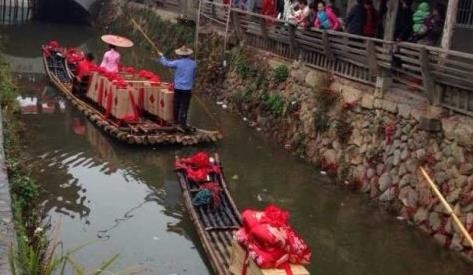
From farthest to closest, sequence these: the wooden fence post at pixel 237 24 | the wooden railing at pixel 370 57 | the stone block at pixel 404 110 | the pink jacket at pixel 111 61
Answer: the wooden fence post at pixel 237 24 → the pink jacket at pixel 111 61 → the stone block at pixel 404 110 → the wooden railing at pixel 370 57

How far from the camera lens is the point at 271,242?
18.7ft

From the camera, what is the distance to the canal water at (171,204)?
823cm

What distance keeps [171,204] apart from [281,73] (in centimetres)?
544

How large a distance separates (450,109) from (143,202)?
477 cm

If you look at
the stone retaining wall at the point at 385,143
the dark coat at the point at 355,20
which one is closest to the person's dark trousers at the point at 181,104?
the stone retaining wall at the point at 385,143

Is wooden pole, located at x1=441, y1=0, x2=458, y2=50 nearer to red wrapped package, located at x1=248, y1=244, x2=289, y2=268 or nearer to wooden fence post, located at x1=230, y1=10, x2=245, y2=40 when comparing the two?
red wrapped package, located at x1=248, y1=244, x2=289, y2=268

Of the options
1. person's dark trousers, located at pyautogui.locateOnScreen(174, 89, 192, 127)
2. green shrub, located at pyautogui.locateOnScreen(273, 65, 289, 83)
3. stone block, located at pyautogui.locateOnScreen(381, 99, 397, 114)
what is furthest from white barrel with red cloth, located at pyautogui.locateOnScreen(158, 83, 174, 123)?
stone block, located at pyautogui.locateOnScreen(381, 99, 397, 114)

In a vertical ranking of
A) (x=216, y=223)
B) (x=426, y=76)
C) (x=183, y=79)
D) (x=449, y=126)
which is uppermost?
(x=426, y=76)

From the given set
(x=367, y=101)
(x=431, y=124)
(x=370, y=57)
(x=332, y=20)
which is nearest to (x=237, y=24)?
(x=332, y=20)

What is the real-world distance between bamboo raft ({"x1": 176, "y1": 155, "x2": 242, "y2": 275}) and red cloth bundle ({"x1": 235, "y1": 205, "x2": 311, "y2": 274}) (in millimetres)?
1019

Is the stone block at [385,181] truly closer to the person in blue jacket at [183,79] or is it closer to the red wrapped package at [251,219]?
the person in blue jacket at [183,79]

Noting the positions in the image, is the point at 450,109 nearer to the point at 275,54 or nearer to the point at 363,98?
the point at 363,98

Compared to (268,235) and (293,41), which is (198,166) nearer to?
(268,235)

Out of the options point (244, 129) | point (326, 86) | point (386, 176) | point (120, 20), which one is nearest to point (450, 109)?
point (386, 176)
